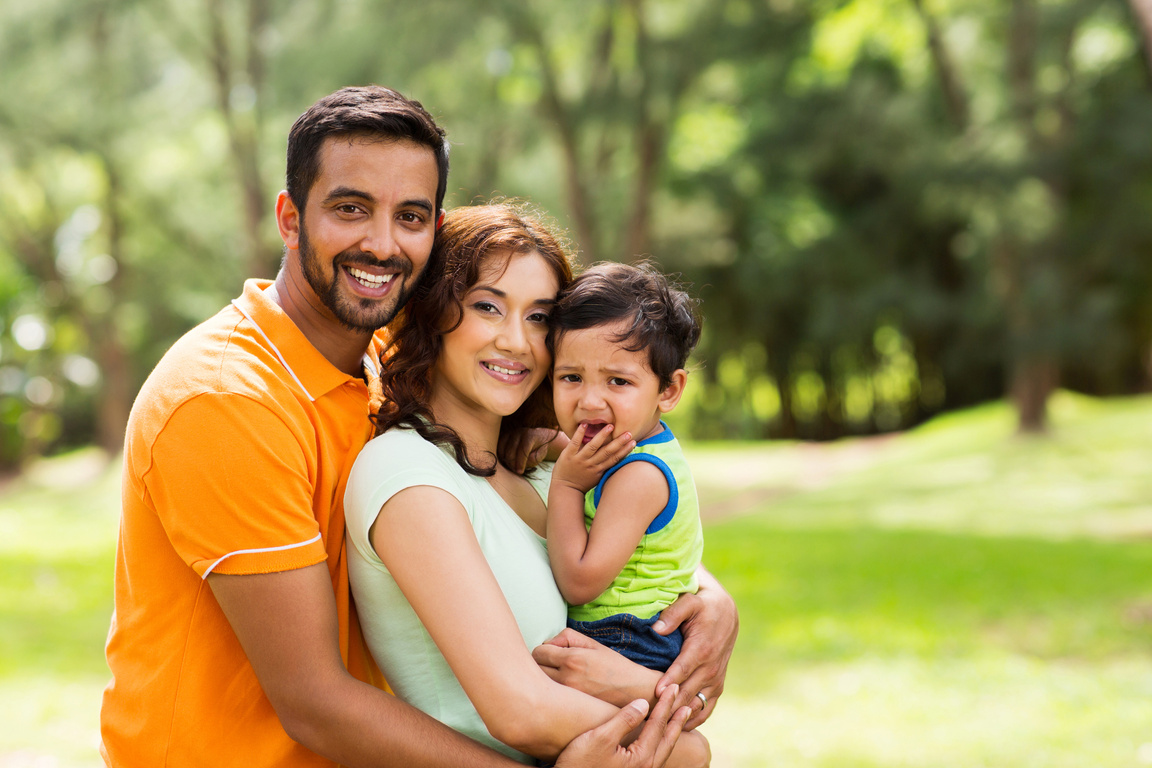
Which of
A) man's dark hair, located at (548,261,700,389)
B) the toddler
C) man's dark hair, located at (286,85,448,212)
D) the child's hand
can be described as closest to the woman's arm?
the toddler

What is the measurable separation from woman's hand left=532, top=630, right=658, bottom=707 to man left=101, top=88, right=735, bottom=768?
0.20 ft

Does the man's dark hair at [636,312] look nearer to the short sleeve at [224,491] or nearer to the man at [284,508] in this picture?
the man at [284,508]

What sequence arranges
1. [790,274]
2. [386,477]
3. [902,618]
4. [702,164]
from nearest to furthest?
[386,477]
[902,618]
[702,164]
[790,274]

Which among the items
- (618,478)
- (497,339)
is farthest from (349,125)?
(618,478)

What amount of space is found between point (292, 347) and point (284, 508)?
415mm

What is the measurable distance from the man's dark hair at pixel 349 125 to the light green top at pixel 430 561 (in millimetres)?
629

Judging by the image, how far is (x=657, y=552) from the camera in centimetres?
240

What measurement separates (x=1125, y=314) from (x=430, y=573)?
27077 millimetres

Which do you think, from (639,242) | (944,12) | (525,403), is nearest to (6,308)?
(639,242)

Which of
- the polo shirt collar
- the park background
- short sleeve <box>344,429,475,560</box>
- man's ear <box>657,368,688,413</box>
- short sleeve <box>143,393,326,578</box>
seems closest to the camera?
short sleeve <box>143,393,326,578</box>

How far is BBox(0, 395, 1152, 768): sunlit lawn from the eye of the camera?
18.5ft

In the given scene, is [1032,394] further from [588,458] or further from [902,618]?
[588,458]

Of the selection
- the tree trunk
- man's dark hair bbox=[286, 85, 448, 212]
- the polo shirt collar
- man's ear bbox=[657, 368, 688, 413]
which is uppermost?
man's dark hair bbox=[286, 85, 448, 212]

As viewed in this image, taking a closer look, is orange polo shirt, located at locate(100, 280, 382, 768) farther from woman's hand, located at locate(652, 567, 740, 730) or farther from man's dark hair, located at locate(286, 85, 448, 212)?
woman's hand, located at locate(652, 567, 740, 730)
